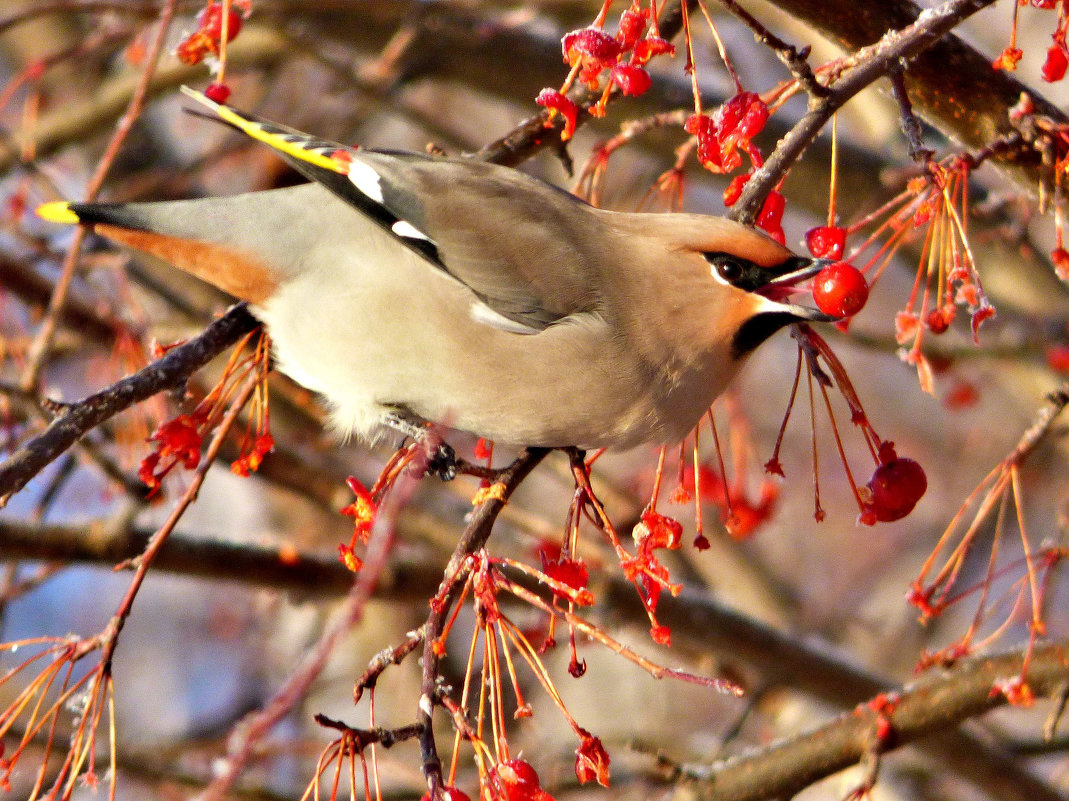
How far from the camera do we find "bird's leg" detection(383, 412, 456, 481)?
90.1 inches

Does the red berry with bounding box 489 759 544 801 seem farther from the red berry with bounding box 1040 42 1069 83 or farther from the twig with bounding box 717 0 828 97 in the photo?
the red berry with bounding box 1040 42 1069 83

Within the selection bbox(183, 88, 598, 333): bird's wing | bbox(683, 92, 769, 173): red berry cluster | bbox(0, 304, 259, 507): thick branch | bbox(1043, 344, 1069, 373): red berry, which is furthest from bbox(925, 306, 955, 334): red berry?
bbox(1043, 344, 1069, 373): red berry

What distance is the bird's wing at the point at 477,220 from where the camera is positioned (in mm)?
2320

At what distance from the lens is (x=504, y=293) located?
232 cm

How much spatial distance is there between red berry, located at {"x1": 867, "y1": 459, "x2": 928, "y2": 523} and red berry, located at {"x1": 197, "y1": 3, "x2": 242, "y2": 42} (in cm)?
158

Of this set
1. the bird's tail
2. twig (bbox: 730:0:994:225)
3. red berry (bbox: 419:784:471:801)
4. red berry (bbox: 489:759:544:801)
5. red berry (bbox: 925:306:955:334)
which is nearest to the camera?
red berry (bbox: 419:784:471:801)

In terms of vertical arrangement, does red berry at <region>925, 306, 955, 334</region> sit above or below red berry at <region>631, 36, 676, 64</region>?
below

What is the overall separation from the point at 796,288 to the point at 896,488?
0.41 m

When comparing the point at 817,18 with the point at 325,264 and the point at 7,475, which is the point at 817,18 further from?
the point at 7,475

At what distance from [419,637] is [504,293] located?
834 mm

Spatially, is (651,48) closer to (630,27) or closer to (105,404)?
(630,27)

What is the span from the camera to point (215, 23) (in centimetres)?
241

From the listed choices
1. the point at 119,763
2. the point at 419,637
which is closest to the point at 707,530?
the point at 119,763

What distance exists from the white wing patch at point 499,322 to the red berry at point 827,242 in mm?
576
